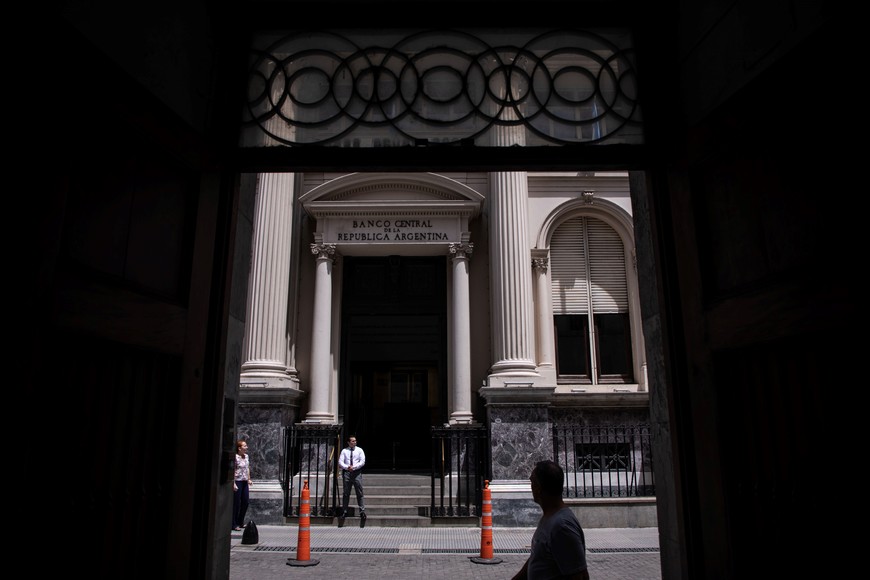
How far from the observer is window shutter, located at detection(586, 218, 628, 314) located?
50.2ft

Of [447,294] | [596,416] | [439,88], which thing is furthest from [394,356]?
[439,88]

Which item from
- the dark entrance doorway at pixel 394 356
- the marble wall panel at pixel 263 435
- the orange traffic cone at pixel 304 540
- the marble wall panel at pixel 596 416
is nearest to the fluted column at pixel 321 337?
the dark entrance doorway at pixel 394 356

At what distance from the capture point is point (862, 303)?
1894 mm

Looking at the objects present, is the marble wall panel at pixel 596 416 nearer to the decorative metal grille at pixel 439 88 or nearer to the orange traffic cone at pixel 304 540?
the orange traffic cone at pixel 304 540

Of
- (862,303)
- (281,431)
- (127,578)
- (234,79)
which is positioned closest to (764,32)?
(862,303)

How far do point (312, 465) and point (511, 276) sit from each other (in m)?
6.16

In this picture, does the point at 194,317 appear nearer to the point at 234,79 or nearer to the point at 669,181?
the point at 234,79

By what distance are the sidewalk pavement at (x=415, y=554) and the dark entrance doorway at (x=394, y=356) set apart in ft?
13.6

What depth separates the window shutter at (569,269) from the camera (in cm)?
1523

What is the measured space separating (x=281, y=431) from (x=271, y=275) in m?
3.58

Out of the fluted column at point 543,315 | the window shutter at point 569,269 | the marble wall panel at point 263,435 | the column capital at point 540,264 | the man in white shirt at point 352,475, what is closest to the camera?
the man in white shirt at point 352,475

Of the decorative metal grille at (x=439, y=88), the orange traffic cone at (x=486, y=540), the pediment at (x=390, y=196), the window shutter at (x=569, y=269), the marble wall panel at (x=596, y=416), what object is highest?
the pediment at (x=390, y=196)

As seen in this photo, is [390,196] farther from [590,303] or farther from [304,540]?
[304,540]

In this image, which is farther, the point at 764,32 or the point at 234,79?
the point at 234,79
